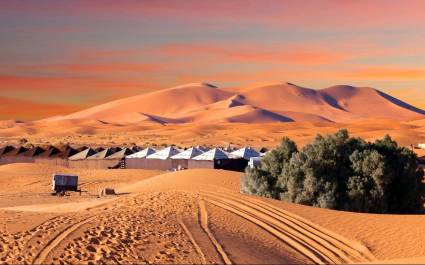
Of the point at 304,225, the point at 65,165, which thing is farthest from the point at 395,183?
the point at 65,165

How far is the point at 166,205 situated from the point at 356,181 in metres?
9.72

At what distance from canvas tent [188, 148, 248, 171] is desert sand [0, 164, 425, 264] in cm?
2030

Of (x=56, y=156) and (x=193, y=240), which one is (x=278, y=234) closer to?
(x=193, y=240)

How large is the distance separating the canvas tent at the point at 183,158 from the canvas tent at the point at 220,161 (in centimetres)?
140

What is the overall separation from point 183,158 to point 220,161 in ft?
14.2

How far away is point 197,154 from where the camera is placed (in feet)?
161

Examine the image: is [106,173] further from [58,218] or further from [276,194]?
[58,218]

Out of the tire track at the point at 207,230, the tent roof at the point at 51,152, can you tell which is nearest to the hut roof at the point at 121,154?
the tent roof at the point at 51,152

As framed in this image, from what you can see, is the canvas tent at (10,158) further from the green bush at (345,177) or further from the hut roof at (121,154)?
the green bush at (345,177)

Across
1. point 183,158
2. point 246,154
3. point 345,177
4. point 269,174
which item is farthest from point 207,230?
point 183,158

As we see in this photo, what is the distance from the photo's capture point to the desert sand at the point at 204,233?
48.2 feet

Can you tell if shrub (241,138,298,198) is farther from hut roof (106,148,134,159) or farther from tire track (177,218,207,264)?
hut roof (106,148,134,159)

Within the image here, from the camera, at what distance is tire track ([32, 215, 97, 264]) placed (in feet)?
45.2

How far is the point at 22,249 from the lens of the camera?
47.8 feet
